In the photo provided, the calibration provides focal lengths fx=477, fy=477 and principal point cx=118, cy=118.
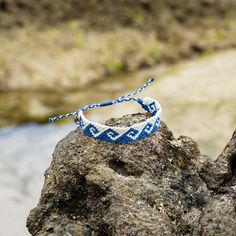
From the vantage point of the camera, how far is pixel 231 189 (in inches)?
133

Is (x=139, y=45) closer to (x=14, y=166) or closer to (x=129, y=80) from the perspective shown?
(x=129, y=80)

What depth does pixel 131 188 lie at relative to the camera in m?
3.56

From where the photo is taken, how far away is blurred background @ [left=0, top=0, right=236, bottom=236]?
1147cm

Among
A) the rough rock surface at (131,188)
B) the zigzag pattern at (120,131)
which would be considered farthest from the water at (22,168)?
the zigzag pattern at (120,131)

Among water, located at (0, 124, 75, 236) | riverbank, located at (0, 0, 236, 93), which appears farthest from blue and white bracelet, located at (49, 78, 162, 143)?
riverbank, located at (0, 0, 236, 93)

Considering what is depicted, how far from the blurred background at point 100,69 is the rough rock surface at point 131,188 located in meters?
4.56

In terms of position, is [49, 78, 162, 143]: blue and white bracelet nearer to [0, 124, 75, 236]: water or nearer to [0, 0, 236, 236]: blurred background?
[0, 124, 75, 236]: water

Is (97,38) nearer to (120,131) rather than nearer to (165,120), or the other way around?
(165,120)

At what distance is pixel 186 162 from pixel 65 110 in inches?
416

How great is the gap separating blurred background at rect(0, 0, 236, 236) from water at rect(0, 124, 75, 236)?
2 centimetres

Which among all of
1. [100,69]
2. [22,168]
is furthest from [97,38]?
[22,168]

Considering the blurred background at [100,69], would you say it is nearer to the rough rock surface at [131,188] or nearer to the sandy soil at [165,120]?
the sandy soil at [165,120]

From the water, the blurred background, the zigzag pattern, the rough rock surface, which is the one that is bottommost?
the rough rock surface

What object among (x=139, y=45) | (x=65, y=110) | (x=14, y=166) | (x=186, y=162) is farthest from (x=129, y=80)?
(x=186, y=162)
